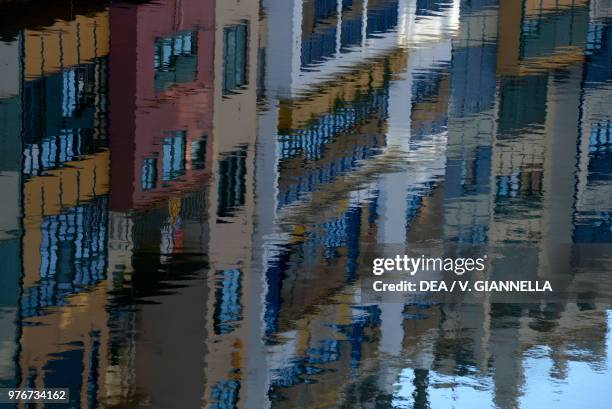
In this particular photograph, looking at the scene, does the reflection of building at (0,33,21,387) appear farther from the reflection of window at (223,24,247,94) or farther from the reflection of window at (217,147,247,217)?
the reflection of window at (223,24,247,94)

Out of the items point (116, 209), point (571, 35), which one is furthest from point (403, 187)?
point (571, 35)

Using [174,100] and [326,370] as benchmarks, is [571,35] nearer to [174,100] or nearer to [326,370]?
[174,100]

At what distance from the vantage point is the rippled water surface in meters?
14.3

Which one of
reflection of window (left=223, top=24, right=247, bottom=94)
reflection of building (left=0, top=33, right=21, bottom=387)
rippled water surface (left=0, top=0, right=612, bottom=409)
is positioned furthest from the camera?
reflection of window (left=223, top=24, right=247, bottom=94)

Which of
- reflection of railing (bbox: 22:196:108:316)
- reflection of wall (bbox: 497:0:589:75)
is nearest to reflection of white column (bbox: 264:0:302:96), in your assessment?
reflection of wall (bbox: 497:0:589:75)

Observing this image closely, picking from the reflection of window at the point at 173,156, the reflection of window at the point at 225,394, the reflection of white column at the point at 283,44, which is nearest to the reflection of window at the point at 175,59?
the reflection of white column at the point at 283,44

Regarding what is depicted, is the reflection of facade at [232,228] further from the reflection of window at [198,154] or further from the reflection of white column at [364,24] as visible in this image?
the reflection of white column at [364,24]

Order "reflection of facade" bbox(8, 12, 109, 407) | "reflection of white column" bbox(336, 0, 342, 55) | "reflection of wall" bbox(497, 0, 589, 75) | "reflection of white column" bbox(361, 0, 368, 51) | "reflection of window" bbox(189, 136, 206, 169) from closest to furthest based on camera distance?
"reflection of facade" bbox(8, 12, 109, 407)
"reflection of window" bbox(189, 136, 206, 169)
"reflection of wall" bbox(497, 0, 589, 75)
"reflection of white column" bbox(336, 0, 342, 55)
"reflection of white column" bbox(361, 0, 368, 51)

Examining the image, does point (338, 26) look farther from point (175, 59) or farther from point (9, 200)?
point (9, 200)

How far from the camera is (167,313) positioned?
15773mm

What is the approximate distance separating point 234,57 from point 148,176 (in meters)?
11.1

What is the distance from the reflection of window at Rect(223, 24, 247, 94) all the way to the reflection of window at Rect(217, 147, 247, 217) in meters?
5.34

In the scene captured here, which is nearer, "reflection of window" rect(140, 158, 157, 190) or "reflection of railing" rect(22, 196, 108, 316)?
"reflection of railing" rect(22, 196, 108, 316)

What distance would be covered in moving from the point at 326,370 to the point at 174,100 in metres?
13.4
